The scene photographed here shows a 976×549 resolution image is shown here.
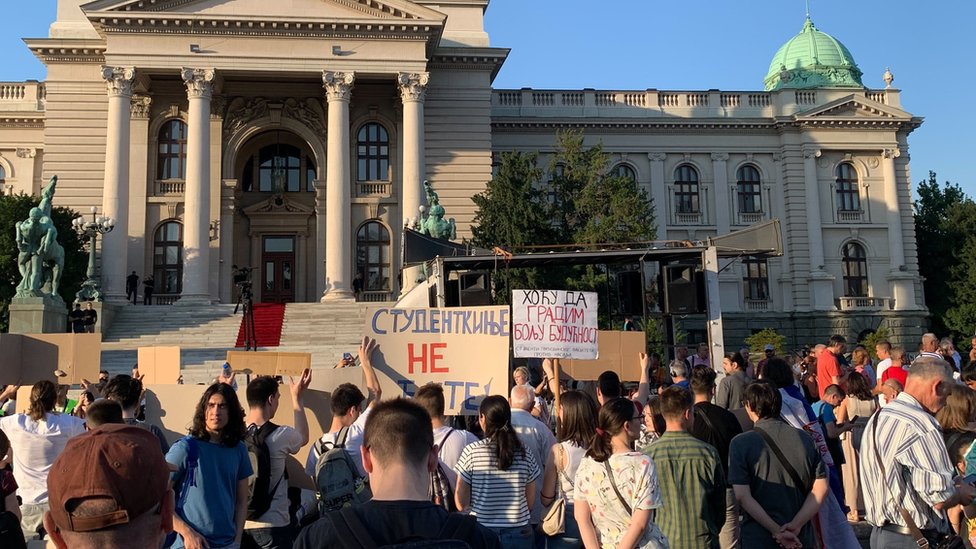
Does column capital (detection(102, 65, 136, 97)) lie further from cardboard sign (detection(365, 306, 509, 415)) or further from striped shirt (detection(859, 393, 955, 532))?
striped shirt (detection(859, 393, 955, 532))

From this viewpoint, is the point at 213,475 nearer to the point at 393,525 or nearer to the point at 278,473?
the point at 278,473

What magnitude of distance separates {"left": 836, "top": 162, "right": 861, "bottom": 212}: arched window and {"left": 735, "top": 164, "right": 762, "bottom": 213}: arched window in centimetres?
396

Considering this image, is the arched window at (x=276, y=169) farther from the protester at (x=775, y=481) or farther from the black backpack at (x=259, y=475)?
the protester at (x=775, y=481)

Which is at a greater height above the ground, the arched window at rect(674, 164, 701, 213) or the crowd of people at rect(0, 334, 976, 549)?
the arched window at rect(674, 164, 701, 213)

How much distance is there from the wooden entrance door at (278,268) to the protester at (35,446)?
33264 mm

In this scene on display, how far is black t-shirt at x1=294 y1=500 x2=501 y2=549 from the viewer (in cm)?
276

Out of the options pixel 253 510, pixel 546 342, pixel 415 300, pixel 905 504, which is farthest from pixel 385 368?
pixel 415 300

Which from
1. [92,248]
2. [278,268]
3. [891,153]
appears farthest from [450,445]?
[891,153]

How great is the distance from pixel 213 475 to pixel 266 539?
0.81 meters

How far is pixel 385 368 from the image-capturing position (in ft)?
26.6

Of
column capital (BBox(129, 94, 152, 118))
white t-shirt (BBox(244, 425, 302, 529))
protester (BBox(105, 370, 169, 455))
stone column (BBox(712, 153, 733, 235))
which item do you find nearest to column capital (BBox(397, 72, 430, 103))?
column capital (BBox(129, 94, 152, 118))

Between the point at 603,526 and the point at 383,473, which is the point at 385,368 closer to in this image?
the point at 603,526

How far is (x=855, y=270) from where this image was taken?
43.8 meters

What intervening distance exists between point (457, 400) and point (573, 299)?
6.77ft
